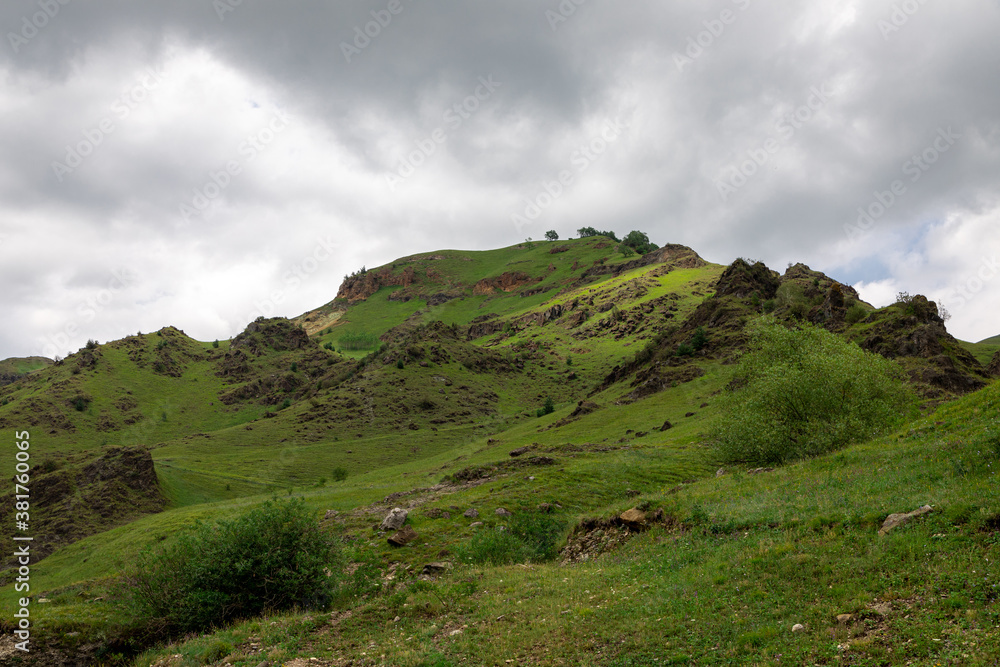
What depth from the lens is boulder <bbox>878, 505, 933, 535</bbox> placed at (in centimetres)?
1694

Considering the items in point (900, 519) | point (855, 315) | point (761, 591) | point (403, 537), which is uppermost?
point (855, 315)

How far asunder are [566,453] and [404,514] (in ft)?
101

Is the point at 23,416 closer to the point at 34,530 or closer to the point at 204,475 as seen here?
the point at 204,475

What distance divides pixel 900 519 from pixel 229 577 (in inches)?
1110

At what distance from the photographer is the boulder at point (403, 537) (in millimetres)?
35875

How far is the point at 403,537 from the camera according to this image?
119 feet

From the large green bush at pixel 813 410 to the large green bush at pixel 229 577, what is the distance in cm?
3033

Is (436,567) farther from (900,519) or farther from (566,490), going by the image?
(900,519)

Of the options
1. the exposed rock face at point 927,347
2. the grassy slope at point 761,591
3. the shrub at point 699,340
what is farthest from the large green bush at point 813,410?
the shrub at point 699,340

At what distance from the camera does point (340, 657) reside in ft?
59.2

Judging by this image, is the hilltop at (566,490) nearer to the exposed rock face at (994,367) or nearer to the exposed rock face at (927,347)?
the exposed rock face at (927,347)

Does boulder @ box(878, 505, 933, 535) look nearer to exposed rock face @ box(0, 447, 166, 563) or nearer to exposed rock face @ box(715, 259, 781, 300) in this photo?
exposed rock face @ box(0, 447, 166, 563)

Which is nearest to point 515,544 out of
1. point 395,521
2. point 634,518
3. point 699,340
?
point 634,518

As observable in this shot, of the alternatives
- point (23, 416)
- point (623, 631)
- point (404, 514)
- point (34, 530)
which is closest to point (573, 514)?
point (404, 514)
